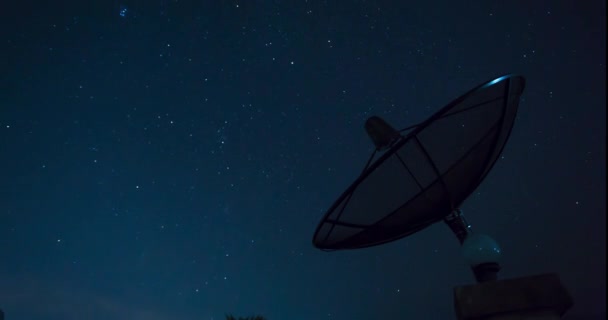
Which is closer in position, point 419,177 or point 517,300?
point 517,300

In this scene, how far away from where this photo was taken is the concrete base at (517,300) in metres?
1.83

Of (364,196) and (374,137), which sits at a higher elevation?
(374,137)

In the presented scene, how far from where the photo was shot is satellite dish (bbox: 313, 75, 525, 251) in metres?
4.41

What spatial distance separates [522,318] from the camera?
Answer: 1878 millimetres

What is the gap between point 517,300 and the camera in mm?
1864

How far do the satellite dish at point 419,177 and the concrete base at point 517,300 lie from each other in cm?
220

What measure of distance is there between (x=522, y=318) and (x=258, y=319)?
9.70m

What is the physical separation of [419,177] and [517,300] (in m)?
3.23

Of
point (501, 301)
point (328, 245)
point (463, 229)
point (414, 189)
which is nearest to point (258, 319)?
point (328, 245)

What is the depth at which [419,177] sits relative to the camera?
5027 millimetres

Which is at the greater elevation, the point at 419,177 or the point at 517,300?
the point at 419,177

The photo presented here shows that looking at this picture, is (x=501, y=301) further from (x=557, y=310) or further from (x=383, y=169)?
(x=383, y=169)

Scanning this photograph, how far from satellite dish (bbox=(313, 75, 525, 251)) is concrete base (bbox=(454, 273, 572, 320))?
2198mm

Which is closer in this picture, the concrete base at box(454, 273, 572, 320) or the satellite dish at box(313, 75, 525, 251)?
the concrete base at box(454, 273, 572, 320)
